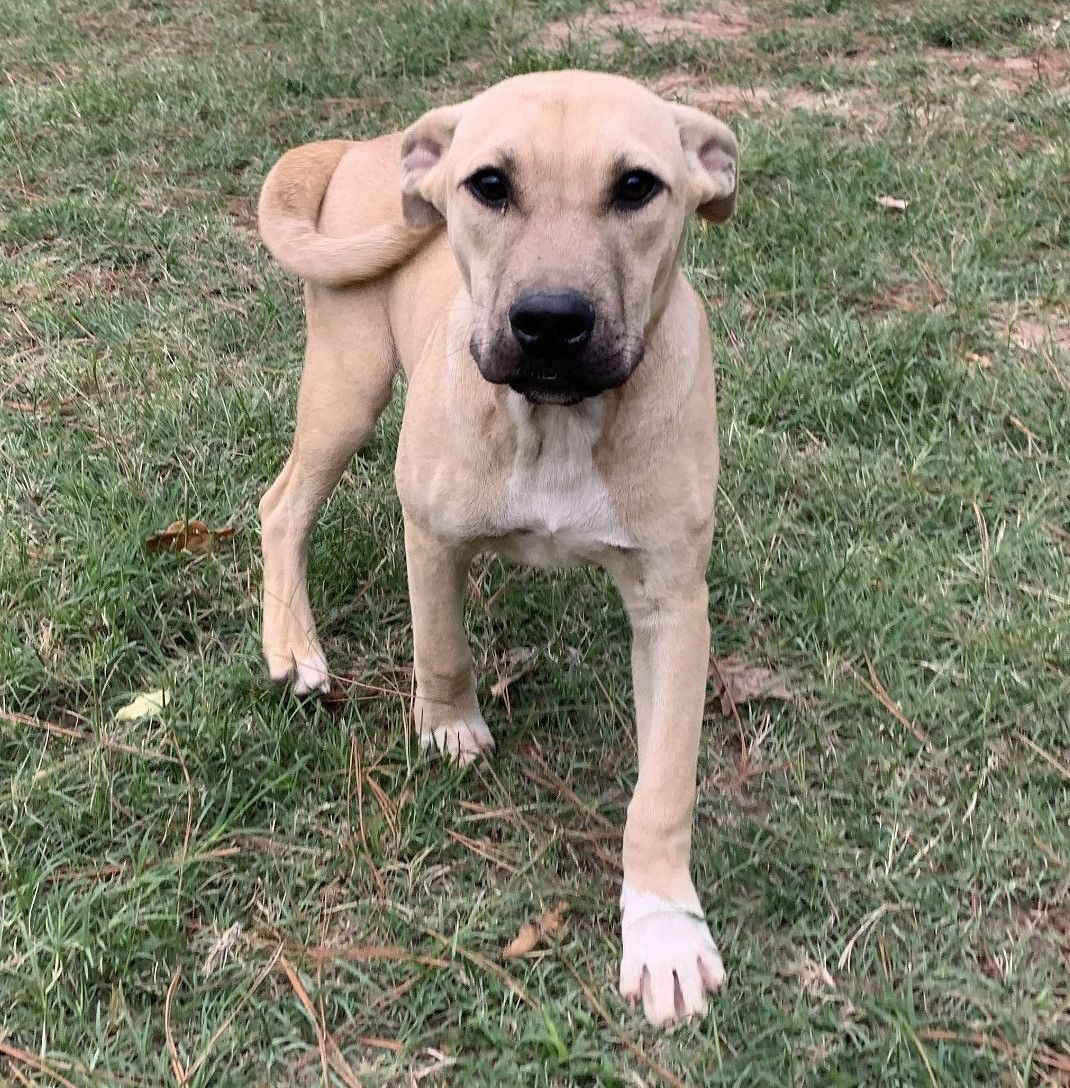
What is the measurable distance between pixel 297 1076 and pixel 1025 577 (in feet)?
8.02

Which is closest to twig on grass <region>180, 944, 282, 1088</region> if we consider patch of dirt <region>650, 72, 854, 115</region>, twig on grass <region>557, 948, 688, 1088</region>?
twig on grass <region>557, 948, 688, 1088</region>

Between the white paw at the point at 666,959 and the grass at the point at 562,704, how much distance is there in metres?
0.05

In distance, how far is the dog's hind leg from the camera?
10.5 feet

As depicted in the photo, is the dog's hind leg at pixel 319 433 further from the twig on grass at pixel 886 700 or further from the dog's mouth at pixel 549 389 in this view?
the twig on grass at pixel 886 700

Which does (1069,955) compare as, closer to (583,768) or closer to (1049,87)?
(583,768)

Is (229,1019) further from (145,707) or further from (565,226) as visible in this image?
(565,226)

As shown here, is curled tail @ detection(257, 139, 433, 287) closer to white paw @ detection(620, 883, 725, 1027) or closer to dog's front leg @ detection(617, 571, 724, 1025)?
dog's front leg @ detection(617, 571, 724, 1025)

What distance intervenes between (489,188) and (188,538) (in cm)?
172

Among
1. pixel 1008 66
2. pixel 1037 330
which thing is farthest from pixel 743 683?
pixel 1008 66

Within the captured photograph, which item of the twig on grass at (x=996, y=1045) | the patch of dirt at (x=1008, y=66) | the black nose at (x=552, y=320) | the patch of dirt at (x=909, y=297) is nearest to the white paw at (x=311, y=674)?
the black nose at (x=552, y=320)

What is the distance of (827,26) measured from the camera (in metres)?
7.13

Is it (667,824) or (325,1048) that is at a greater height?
(667,824)

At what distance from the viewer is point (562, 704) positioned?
3.09 meters

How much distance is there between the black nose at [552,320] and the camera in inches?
79.3
